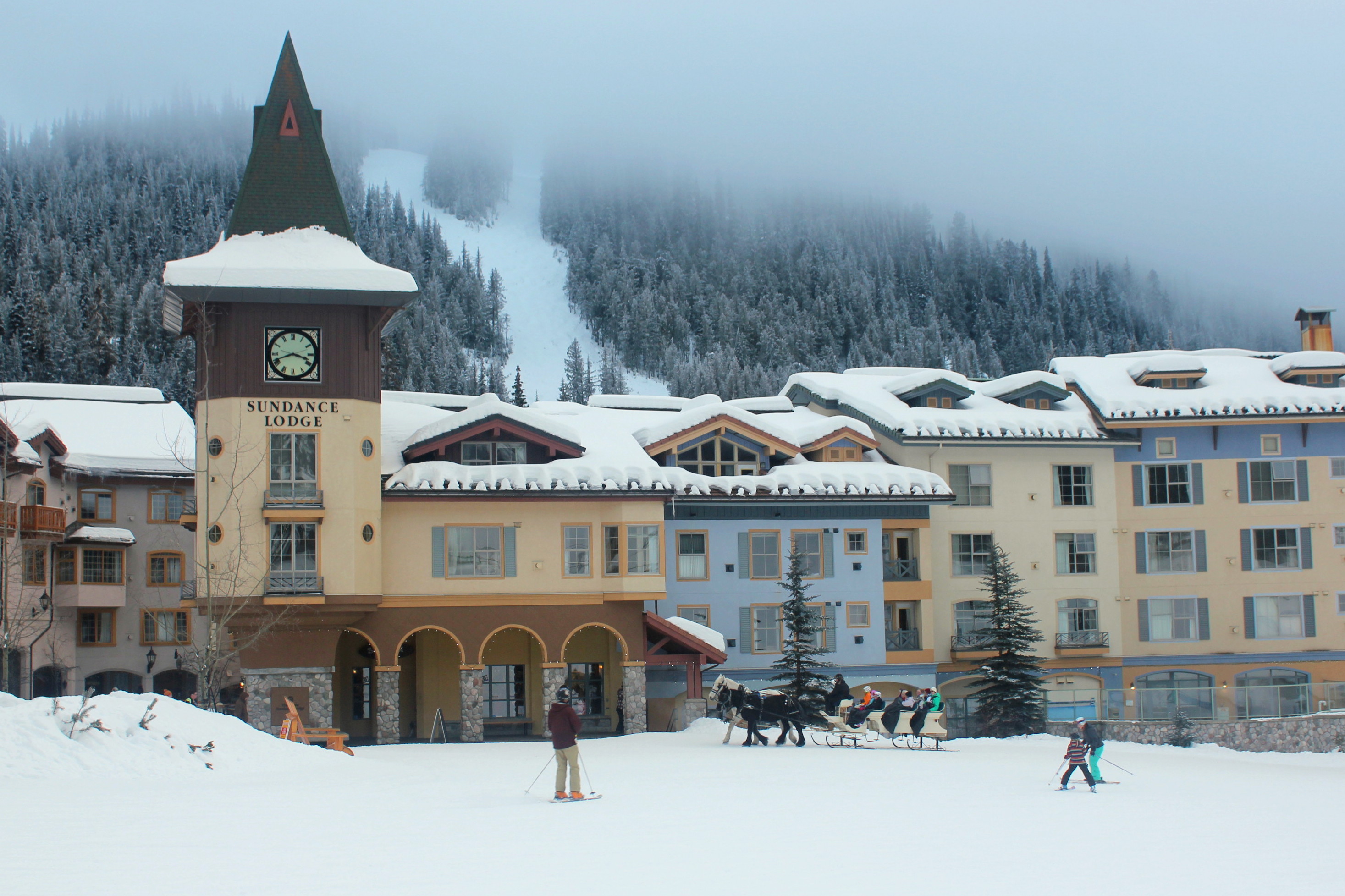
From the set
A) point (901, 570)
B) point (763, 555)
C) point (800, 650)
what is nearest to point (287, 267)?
point (800, 650)

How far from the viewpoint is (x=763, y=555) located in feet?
144

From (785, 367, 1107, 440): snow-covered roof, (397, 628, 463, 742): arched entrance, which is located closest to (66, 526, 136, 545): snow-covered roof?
(397, 628, 463, 742): arched entrance

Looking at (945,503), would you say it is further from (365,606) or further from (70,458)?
(70,458)

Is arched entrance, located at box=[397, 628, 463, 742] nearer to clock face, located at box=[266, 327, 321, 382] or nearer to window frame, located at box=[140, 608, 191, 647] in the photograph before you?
clock face, located at box=[266, 327, 321, 382]

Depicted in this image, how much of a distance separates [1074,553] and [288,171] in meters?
29.4

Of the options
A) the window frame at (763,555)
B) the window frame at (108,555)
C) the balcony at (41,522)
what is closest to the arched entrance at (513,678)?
the window frame at (763,555)

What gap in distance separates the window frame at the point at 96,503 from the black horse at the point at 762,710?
1216 inches

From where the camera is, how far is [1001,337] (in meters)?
194

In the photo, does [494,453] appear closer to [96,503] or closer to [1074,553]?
[96,503]

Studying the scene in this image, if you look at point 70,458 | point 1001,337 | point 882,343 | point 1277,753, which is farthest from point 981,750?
point 1001,337

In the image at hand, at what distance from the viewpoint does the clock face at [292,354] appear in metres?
35.3

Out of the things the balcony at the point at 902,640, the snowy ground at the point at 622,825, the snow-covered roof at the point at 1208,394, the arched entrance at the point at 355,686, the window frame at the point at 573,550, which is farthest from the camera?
the snow-covered roof at the point at 1208,394

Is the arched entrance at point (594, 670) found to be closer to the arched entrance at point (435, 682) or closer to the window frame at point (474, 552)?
the arched entrance at point (435, 682)

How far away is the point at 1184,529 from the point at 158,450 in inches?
1520
